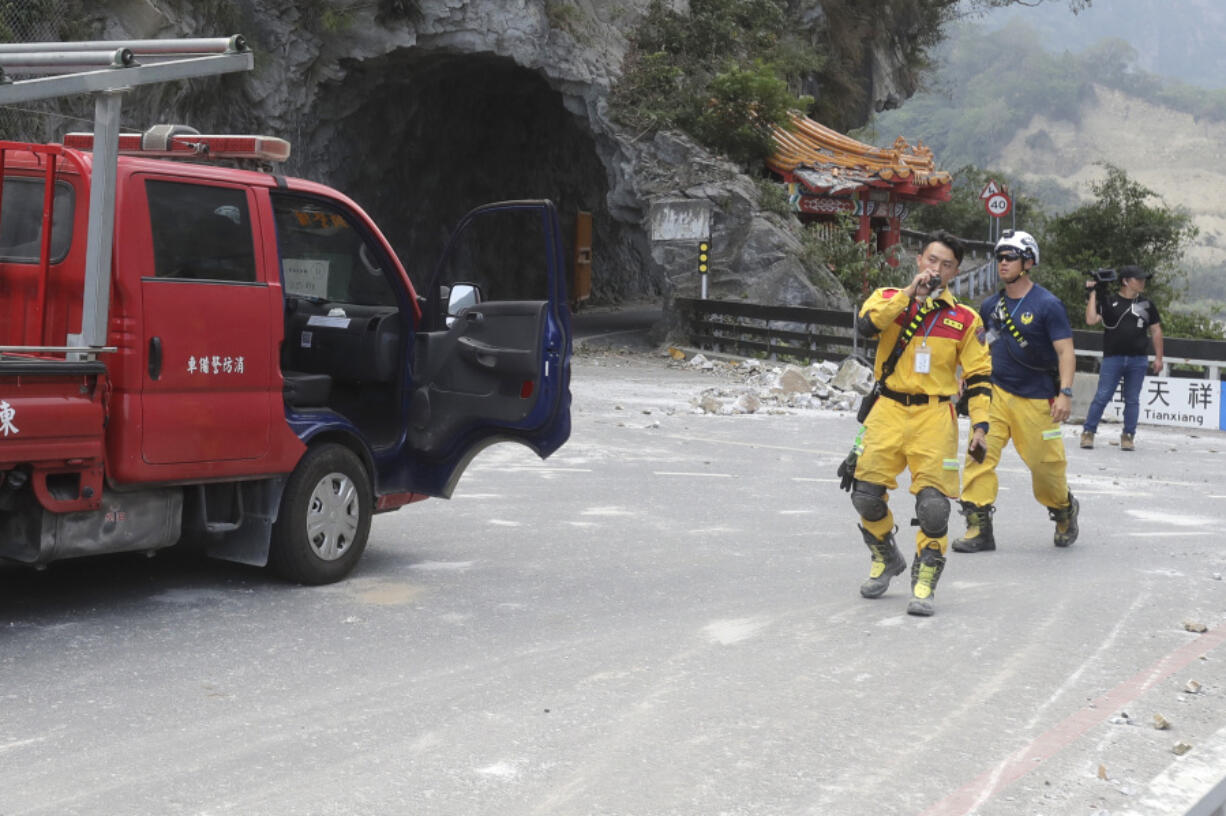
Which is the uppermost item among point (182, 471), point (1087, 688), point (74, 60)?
point (74, 60)

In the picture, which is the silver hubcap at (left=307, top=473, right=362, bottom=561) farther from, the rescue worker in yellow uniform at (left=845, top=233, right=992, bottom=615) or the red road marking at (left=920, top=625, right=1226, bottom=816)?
the red road marking at (left=920, top=625, right=1226, bottom=816)

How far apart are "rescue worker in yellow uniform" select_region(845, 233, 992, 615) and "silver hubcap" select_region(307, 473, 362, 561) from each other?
2.59 meters

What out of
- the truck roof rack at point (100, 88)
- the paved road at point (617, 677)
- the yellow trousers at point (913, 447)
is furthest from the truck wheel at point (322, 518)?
the yellow trousers at point (913, 447)

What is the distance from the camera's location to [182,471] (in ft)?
21.4

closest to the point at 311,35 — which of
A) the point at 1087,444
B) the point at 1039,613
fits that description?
the point at 1087,444

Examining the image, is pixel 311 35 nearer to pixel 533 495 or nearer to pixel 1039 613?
→ pixel 533 495

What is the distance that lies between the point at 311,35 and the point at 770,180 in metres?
10.5

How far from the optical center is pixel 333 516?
739cm

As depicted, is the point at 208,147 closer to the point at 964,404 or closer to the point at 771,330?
the point at 964,404

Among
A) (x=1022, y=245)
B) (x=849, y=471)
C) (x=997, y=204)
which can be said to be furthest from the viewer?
(x=997, y=204)

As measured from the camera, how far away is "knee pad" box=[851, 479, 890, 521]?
283 inches

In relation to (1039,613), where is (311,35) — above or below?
above

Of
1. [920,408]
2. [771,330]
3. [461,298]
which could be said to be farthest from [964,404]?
[771,330]

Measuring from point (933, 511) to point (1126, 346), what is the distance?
8875 mm
